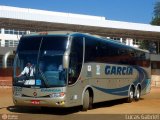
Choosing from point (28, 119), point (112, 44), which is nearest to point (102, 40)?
point (112, 44)

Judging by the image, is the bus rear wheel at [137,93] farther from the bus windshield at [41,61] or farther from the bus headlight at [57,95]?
the bus headlight at [57,95]

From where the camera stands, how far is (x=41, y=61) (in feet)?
54.3

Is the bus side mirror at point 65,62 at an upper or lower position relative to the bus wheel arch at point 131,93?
upper

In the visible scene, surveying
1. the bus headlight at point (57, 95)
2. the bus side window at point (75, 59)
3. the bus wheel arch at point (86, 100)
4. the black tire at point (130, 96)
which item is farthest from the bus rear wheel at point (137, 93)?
the bus headlight at point (57, 95)

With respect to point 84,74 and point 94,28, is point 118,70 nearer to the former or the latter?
point 84,74

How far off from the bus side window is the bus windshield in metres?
0.41

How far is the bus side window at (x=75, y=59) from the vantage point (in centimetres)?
1666

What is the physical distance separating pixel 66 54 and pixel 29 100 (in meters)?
2.16

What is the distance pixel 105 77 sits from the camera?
804 inches

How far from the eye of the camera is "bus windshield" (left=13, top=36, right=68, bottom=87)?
16297mm

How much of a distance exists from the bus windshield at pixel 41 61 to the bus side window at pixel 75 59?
16.0 inches

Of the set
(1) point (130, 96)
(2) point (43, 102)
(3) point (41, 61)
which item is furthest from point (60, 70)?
(1) point (130, 96)

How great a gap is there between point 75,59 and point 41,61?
131cm

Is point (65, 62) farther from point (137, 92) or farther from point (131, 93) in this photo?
point (137, 92)
